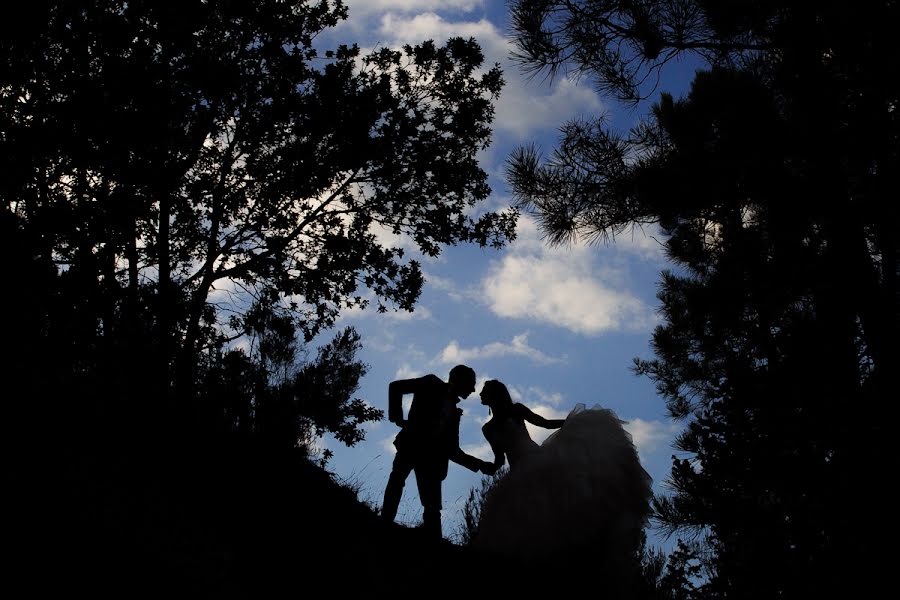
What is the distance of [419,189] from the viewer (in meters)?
11.4

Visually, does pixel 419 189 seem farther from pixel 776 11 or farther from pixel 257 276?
pixel 776 11

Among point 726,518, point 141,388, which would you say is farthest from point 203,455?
point 726,518

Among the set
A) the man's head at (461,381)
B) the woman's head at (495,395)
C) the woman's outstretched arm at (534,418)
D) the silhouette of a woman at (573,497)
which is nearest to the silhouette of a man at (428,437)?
the man's head at (461,381)

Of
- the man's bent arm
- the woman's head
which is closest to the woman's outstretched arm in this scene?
the woman's head

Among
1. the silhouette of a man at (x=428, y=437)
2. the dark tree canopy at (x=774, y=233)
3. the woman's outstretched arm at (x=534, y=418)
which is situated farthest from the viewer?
the silhouette of a man at (x=428, y=437)

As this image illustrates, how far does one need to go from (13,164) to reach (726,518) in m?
6.49

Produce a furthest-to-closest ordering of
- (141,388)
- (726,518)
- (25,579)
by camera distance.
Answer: (141,388)
(726,518)
(25,579)

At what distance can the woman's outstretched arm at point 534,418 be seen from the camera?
19.5 ft

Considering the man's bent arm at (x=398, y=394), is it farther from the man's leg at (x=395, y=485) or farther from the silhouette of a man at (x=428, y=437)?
the man's leg at (x=395, y=485)

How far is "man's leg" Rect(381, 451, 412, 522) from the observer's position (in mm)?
6074

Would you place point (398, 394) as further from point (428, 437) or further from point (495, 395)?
point (495, 395)

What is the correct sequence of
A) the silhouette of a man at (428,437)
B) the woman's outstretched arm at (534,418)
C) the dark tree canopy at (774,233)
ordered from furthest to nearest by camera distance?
the silhouette of a man at (428,437), the woman's outstretched arm at (534,418), the dark tree canopy at (774,233)

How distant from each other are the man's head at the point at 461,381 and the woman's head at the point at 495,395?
15 cm

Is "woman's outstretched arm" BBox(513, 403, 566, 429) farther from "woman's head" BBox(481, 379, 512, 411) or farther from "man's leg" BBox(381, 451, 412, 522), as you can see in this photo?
"man's leg" BBox(381, 451, 412, 522)
